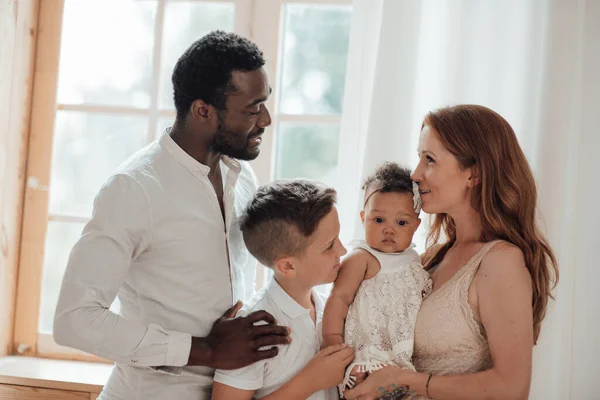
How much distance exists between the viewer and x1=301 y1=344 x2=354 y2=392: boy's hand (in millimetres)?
1627

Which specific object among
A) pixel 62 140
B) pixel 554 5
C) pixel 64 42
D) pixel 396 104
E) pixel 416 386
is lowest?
pixel 416 386

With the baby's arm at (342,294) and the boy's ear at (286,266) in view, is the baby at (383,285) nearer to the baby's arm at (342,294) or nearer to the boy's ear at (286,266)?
the baby's arm at (342,294)

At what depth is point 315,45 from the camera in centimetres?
262

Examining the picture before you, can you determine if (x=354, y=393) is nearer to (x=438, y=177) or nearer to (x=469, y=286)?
(x=469, y=286)

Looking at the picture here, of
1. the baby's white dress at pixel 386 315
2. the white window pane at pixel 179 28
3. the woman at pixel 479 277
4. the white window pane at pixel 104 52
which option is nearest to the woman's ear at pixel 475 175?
the woman at pixel 479 277

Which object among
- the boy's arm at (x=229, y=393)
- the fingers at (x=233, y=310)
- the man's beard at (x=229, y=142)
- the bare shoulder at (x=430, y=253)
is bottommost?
the boy's arm at (x=229, y=393)

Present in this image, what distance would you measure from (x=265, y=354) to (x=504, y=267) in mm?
615

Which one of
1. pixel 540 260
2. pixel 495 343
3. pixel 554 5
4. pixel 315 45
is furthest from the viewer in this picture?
pixel 315 45

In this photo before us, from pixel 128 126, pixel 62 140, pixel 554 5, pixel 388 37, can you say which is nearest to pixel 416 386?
pixel 388 37

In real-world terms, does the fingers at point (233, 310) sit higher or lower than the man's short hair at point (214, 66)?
lower

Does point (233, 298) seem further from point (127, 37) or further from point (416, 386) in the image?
point (127, 37)

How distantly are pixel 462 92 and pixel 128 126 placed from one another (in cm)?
129

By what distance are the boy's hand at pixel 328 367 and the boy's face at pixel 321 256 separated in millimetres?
181

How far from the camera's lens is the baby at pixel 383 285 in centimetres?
170
